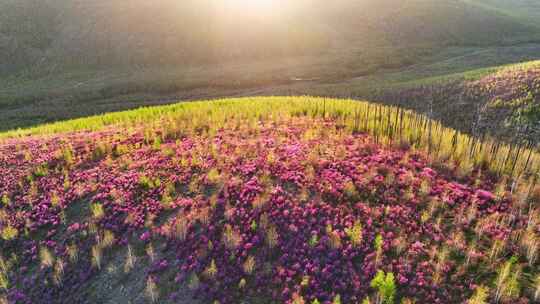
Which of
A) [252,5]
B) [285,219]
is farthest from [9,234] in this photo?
[252,5]

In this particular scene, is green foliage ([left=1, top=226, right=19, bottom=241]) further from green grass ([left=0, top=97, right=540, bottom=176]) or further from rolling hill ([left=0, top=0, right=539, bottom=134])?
rolling hill ([left=0, top=0, right=539, bottom=134])

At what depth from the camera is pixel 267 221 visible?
30.6 feet

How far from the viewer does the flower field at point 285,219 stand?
25.0 feet

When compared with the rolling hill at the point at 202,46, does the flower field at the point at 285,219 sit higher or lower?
lower

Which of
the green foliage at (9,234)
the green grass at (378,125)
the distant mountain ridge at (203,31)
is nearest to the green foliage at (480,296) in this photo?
the green grass at (378,125)

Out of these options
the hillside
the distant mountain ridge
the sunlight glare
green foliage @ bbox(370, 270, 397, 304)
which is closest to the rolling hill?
the distant mountain ridge

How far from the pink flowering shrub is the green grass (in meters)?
0.92

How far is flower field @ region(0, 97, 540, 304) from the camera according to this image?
25.0 ft

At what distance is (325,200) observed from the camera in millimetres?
9953

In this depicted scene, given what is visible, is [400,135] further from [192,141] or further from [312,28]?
[312,28]

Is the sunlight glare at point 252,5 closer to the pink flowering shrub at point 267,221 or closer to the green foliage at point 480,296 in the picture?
the pink flowering shrub at point 267,221

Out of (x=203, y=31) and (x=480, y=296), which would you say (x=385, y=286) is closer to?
(x=480, y=296)

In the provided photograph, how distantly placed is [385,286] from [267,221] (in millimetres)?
3404

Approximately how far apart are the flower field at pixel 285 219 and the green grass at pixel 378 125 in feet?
0.35
